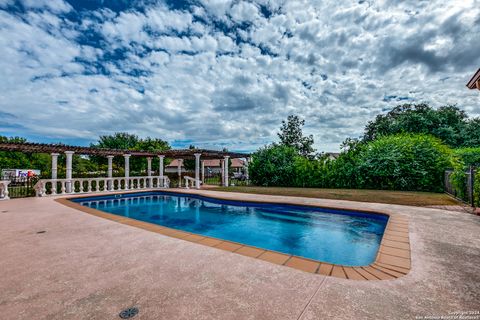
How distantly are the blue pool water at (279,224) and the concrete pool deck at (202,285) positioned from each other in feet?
5.76

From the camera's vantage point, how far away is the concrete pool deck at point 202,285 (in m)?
1.84

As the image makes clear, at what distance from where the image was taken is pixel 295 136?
28.8 meters

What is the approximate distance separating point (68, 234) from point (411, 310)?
5.62m

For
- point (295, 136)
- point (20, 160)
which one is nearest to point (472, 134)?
point (295, 136)

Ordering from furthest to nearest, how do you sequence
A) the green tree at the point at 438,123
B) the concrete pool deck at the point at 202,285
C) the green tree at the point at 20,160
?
the green tree at the point at 20,160
the green tree at the point at 438,123
the concrete pool deck at the point at 202,285

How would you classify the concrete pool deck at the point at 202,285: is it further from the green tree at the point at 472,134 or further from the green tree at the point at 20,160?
the green tree at the point at 20,160

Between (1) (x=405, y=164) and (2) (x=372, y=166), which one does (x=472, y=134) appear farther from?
(2) (x=372, y=166)

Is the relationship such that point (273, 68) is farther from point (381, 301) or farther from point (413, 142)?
point (381, 301)

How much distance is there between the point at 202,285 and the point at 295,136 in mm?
28093

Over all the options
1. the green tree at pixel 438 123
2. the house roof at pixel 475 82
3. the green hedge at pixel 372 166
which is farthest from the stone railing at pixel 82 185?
the green tree at pixel 438 123

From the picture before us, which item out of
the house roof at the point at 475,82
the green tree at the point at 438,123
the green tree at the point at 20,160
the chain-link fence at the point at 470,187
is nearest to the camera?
the house roof at the point at 475,82

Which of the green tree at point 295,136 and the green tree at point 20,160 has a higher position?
the green tree at point 295,136

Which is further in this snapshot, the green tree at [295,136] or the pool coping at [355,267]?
the green tree at [295,136]

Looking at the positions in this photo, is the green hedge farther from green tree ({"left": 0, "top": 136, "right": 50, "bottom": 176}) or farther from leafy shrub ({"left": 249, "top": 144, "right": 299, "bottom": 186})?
green tree ({"left": 0, "top": 136, "right": 50, "bottom": 176})
